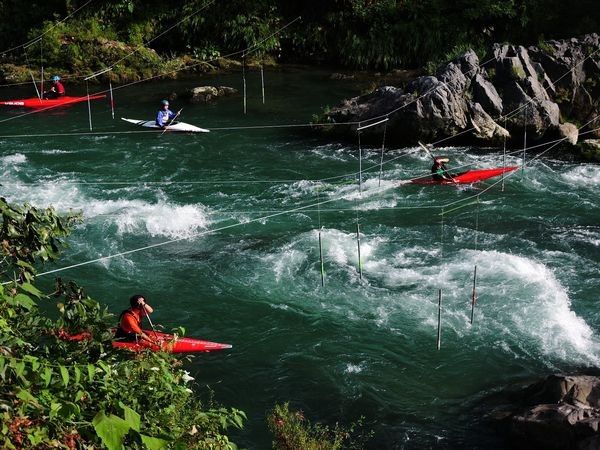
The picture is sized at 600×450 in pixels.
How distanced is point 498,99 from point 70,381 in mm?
18267

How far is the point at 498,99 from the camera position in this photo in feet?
71.4

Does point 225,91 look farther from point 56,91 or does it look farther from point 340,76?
point 56,91

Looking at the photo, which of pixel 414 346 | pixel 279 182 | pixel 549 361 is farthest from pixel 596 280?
pixel 279 182

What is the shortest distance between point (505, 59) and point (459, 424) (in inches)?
580

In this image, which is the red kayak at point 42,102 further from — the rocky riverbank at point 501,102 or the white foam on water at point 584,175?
the white foam on water at point 584,175

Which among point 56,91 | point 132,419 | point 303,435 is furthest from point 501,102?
point 132,419

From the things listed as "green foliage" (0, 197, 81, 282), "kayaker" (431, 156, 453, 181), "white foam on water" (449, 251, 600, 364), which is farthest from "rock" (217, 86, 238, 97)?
"green foliage" (0, 197, 81, 282)

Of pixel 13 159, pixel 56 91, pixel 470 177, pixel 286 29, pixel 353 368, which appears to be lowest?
pixel 353 368

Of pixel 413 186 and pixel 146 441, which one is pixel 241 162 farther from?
pixel 146 441

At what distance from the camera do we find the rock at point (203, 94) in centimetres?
2688

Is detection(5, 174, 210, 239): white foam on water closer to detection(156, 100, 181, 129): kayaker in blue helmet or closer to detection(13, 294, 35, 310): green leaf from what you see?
detection(156, 100, 181, 129): kayaker in blue helmet

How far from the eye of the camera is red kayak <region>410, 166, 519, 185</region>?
59.4ft

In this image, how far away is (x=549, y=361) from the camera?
11469 millimetres

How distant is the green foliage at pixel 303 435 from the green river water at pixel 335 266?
322 mm
